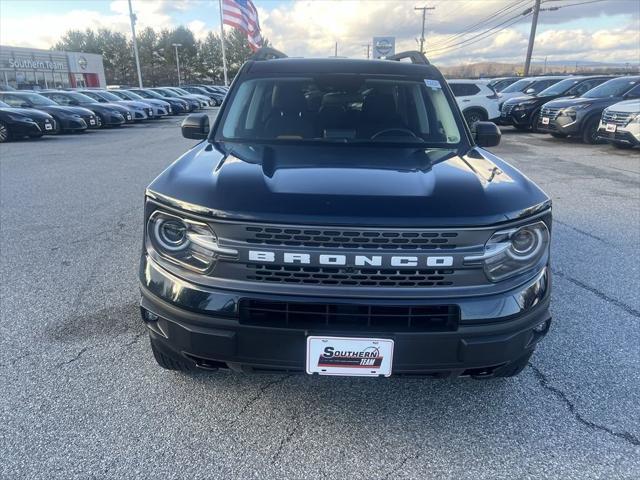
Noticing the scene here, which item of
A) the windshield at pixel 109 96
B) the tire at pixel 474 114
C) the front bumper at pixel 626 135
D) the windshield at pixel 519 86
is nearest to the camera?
the front bumper at pixel 626 135

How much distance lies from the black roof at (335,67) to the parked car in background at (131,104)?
60.0ft

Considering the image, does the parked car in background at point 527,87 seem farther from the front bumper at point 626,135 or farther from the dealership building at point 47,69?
the dealership building at point 47,69

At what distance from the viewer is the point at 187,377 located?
271 cm

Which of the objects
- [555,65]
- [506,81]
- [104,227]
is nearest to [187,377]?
[104,227]

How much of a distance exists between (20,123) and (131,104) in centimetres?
755

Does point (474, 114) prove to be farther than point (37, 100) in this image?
Yes

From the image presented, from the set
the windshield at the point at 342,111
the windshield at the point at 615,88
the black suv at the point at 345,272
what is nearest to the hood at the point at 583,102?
the windshield at the point at 615,88

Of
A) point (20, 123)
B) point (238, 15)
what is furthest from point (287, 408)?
point (238, 15)

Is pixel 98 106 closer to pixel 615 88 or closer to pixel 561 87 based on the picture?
pixel 561 87

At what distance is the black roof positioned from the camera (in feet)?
11.6

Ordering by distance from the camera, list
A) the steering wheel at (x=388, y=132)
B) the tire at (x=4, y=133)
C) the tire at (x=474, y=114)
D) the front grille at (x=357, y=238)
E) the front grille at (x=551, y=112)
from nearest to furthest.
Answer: the front grille at (x=357, y=238) < the steering wheel at (x=388, y=132) < the front grille at (x=551, y=112) < the tire at (x=4, y=133) < the tire at (x=474, y=114)

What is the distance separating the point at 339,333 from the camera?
1.94 m

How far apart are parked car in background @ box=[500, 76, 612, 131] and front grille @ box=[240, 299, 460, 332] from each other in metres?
15.2

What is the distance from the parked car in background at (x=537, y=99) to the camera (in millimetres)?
15469
